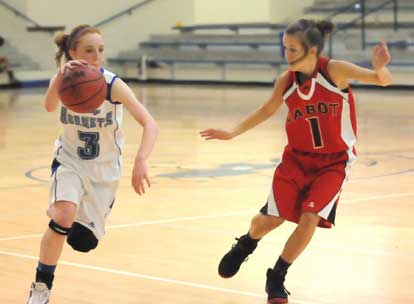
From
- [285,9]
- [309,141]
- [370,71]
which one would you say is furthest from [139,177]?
[285,9]

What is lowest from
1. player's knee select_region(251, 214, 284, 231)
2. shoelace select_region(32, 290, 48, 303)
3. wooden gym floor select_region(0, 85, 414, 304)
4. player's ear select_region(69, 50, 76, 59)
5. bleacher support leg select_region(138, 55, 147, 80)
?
bleacher support leg select_region(138, 55, 147, 80)

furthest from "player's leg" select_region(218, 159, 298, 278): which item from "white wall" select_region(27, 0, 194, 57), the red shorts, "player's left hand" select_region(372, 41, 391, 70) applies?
"white wall" select_region(27, 0, 194, 57)

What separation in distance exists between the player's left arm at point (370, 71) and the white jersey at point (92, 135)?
3.11ft

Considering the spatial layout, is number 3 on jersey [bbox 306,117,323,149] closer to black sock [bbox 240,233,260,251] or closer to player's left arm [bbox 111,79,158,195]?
black sock [bbox 240,233,260,251]

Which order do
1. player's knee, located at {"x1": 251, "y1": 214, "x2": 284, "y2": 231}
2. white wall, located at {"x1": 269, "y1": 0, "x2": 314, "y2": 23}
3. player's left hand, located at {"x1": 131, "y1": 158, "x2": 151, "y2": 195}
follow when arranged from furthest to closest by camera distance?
1. white wall, located at {"x1": 269, "y1": 0, "x2": 314, "y2": 23}
2. player's knee, located at {"x1": 251, "y1": 214, "x2": 284, "y2": 231}
3. player's left hand, located at {"x1": 131, "y1": 158, "x2": 151, "y2": 195}

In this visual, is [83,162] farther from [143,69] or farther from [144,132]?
[143,69]

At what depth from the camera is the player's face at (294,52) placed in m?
4.43

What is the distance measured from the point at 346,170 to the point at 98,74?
116 centimetres

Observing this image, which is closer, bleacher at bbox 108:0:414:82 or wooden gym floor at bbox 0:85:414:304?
wooden gym floor at bbox 0:85:414:304

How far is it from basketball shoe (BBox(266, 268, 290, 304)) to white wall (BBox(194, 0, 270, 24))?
61.8 feet

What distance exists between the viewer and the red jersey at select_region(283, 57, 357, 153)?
448 cm

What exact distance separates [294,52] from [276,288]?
3.33 ft

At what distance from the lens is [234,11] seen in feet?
76.6

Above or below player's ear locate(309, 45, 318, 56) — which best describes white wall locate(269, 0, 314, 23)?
below
